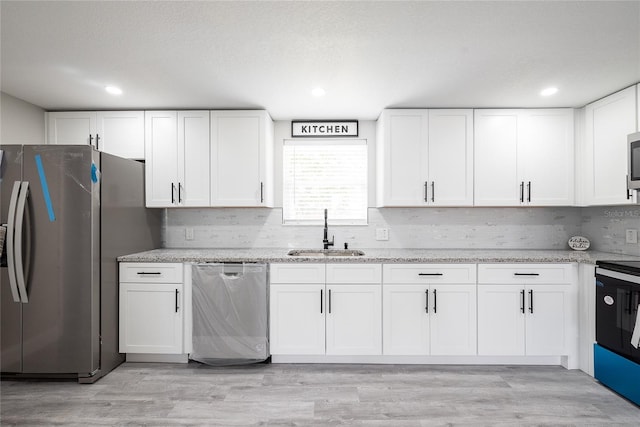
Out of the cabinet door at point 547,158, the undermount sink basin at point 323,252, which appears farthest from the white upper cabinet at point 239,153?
the cabinet door at point 547,158

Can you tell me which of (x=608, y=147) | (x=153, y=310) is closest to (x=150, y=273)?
(x=153, y=310)

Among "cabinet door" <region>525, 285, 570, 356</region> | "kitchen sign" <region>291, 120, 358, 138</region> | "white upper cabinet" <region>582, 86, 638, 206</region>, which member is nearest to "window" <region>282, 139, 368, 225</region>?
"kitchen sign" <region>291, 120, 358, 138</region>

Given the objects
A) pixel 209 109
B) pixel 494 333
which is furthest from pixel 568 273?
pixel 209 109

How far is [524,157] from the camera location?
10.6 feet

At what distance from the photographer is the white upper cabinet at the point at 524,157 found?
3.23 metres

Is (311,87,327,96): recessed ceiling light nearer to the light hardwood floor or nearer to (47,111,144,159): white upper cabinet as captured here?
(47,111,144,159): white upper cabinet

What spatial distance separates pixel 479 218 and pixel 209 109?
118 inches

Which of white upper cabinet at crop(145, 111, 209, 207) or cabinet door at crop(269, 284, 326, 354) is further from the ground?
white upper cabinet at crop(145, 111, 209, 207)

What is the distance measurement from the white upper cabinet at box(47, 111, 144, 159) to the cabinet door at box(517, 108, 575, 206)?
3724 mm

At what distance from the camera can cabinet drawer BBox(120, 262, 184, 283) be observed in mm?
2934

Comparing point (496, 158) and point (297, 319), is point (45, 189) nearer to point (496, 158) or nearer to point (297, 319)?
point (297, 319)

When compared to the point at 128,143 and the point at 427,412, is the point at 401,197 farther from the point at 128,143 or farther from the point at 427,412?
the point at 128,143

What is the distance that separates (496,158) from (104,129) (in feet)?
12.6

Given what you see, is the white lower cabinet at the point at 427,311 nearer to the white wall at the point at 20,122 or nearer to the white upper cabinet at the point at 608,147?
the white upper cabinet at the point at 608,147
